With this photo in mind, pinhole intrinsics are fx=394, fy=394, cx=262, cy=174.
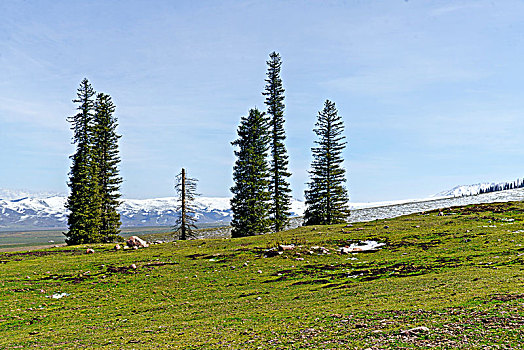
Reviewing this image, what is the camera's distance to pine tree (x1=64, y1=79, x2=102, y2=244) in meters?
67.9

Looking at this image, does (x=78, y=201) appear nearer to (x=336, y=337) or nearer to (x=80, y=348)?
(x=80, y=348)

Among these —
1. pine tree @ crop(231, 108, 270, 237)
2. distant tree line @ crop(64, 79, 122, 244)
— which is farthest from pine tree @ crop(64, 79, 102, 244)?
pine tree @ crop(231, 108, 270, 237)

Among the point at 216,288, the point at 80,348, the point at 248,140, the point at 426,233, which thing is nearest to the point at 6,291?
the point at 216,288

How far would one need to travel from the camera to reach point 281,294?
23562 mm

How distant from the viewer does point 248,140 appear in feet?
232

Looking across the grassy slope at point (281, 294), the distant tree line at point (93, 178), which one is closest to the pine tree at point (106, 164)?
the distant tree line at point (93, 178)

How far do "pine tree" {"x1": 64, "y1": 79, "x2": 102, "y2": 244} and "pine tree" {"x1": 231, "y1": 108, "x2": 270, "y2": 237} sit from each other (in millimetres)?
24490

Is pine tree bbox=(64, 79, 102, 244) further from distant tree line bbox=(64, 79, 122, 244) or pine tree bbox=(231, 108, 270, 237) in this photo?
pine tree bbox=(231, 108, 270, 237)

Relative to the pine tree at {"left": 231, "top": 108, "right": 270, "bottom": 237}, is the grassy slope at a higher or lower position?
lower

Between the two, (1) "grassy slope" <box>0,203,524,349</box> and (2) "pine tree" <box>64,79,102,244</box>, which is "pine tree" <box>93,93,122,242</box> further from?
(1) "grassy slope" <box>0,203,524,349</box>

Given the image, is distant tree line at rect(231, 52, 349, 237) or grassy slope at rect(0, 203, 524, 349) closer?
grassy slope at rect(0, 203, 524, 349)

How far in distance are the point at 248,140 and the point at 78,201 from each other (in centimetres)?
3150

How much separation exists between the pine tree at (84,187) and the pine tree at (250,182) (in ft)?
80.3

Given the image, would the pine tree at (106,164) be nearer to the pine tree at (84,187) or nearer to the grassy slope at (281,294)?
the pine tree at (84,187)
